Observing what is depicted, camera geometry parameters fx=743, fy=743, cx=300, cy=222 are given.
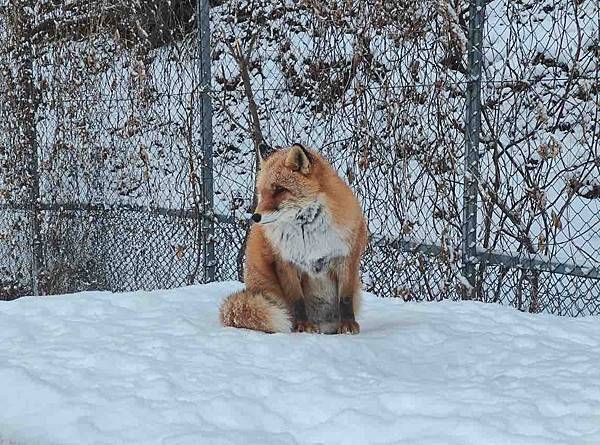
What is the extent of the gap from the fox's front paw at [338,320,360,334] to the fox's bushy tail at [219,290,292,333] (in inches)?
9.6

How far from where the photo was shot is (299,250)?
334cm

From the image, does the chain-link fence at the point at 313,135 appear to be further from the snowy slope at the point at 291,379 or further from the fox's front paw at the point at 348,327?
the fox's front paw at the point at 348,327

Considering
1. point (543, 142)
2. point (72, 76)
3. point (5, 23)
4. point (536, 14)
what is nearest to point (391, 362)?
point (543, 142)

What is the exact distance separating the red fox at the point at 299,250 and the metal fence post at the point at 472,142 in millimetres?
1077

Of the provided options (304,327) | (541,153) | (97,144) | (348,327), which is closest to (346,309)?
(348,327)

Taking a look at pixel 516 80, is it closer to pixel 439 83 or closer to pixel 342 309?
pixel 439 83

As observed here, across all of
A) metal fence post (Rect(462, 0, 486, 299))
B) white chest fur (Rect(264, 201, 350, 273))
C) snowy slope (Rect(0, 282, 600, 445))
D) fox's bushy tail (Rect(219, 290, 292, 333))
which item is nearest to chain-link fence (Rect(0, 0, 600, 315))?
metal fence post (Rect(462, 0, 486, 299))

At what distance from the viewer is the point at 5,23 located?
6418mm

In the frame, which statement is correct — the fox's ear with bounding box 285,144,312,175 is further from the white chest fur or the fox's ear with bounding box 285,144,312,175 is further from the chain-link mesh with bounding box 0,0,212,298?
the chain-link mesh with bounding box 0,0,212,298

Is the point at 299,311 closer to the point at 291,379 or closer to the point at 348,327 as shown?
the point at 348,327

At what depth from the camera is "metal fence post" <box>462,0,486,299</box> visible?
4.23 m

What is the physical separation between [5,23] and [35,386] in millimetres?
4878

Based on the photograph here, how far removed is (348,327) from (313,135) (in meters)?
2.08

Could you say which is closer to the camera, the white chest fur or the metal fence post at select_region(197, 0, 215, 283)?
the white chest fur
